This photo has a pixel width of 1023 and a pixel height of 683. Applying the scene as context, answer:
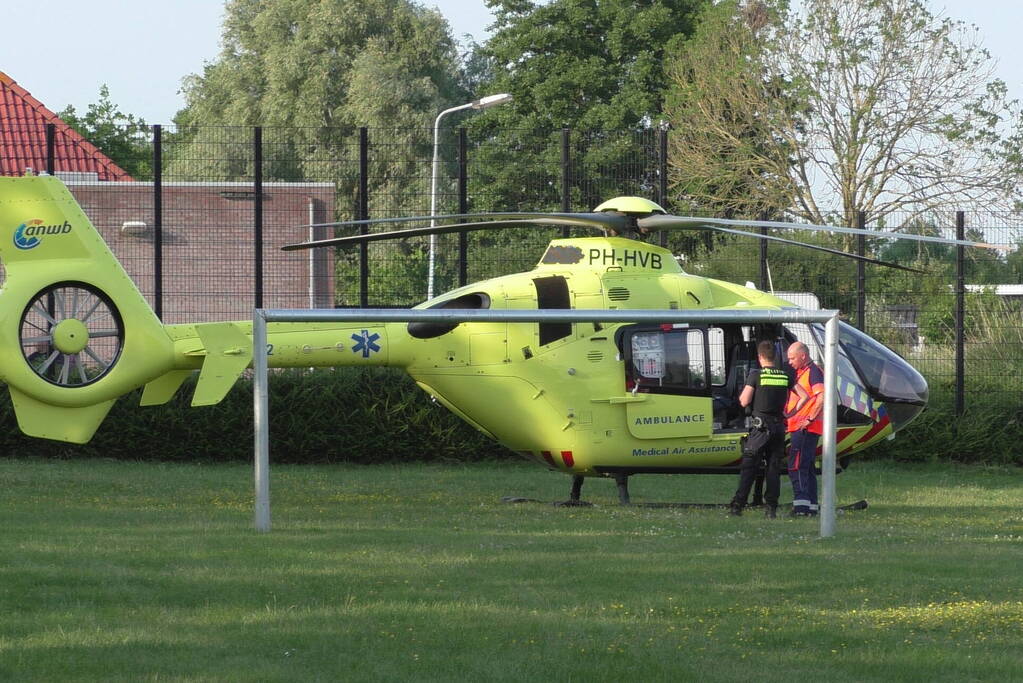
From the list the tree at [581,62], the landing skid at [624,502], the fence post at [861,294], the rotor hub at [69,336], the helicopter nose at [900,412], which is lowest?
the landing skid at [624,502]

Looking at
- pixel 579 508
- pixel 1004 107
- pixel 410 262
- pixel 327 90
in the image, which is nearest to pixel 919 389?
pixel 579 508

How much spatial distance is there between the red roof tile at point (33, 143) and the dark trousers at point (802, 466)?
63.0 ft

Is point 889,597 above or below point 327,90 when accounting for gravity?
below

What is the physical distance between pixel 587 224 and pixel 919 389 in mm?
4350

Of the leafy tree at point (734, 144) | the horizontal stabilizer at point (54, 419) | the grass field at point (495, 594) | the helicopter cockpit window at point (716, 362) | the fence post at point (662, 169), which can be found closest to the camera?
the grass field at point (495, 594)

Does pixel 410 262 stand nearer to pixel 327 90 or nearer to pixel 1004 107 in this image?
pixel 1004 107

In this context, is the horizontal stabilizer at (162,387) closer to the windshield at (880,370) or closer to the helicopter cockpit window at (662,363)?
the helicopter cockpit window at (662,363)

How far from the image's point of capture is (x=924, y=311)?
21.5m

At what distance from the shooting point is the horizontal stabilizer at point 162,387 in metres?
13.7

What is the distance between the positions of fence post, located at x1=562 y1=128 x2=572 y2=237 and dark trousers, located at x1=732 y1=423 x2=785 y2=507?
8.05 meters

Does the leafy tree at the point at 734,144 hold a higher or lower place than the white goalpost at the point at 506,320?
higher

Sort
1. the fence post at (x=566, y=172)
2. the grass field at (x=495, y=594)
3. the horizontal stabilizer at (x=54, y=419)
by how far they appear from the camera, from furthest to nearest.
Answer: the fence post at (x=566, y=172) < the horizontal stabilizer at (x=54, y=419) < the grass field at (x=495, y=594)

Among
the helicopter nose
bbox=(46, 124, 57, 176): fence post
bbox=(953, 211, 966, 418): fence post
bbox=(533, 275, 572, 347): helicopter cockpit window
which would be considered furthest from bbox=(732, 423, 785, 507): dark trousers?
bbox=(46, 124, 57, 176): fence post

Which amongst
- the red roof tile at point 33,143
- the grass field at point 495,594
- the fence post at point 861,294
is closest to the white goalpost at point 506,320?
the grass field at point 495,594
